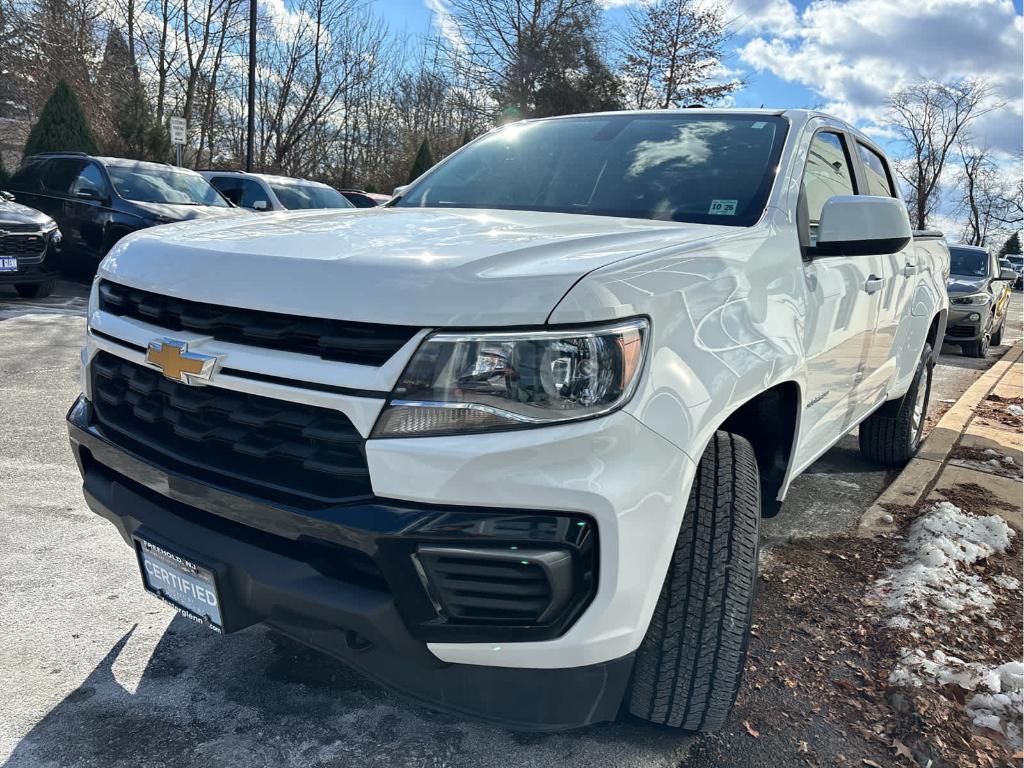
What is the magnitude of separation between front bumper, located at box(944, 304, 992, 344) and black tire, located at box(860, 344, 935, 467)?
7.14 meters

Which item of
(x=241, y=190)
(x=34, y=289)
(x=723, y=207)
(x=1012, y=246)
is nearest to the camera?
(x=723, y=207)

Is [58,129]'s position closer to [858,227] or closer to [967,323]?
[967,323]

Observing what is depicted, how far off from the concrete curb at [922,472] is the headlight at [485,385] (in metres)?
2.50

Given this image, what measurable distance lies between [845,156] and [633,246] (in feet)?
6.30

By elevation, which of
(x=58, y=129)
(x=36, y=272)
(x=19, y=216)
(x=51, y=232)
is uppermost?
(x=58, y=129)

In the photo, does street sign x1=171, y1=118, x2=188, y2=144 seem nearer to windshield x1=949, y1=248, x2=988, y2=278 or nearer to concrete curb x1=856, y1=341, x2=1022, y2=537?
concrete curb x1=856, y1=341, x2=1022, y2=537

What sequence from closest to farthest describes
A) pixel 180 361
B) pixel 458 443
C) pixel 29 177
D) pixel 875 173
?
pixel 458 443, pixel 180 361, pixel 875 173, pixel 29 177

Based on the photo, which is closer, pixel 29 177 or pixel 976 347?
pixel 29 177

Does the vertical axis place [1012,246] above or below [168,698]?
above

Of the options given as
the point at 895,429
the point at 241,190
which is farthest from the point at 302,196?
the point at 895,429

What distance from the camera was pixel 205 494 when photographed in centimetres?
162

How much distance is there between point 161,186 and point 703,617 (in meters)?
9.24

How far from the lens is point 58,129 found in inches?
582

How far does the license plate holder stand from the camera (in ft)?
5.39
